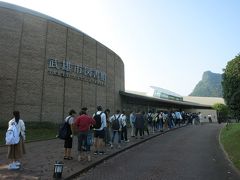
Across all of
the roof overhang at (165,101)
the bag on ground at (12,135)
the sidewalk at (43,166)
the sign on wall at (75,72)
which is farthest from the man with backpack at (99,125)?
the roof overhang at (165,101)

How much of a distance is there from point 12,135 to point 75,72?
21.0 metres

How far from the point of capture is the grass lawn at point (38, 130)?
2125 cm

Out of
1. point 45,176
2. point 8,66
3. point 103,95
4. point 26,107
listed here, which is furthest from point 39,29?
point 45,176

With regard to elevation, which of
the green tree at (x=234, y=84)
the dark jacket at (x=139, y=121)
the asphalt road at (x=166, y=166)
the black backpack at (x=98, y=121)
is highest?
the green tree at (x=234, y=84)

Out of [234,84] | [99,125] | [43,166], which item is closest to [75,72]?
[234,84]

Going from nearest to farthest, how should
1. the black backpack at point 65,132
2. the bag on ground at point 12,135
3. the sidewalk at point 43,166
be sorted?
the sidewalk at point 43,166, the bag on ground at point 12,135, the black backpack at point 65,132

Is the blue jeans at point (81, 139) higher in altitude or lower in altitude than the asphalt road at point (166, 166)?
higher

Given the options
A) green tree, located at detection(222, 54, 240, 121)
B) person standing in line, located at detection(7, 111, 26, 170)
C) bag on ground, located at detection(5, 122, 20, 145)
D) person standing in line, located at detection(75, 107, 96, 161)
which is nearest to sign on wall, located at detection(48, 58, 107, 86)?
green tree, located at detection(222, 54, 240, 121)

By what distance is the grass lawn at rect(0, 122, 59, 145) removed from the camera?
21.2m

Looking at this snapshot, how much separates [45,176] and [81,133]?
9.93 ft

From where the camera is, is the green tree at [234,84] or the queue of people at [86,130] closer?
the queue of people at [86,130]

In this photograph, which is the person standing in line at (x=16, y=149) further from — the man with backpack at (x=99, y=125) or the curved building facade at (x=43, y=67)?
the curved building facade at (x=43, y=67)

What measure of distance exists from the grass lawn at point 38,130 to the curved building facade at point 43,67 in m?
0.71

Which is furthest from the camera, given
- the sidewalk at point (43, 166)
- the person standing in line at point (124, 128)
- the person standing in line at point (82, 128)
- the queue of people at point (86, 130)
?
the person standing in line at point (124, 128)
